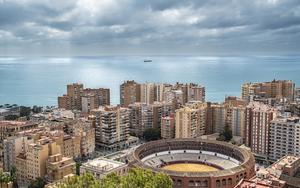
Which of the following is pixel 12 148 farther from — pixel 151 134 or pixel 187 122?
pixel 187 122

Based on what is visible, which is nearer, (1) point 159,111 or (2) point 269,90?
(1) point 159,111

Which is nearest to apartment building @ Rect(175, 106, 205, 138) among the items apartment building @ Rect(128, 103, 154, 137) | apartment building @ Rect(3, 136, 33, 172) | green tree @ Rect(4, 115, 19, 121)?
apartment building @ Rect(128, 103, 154, 137)

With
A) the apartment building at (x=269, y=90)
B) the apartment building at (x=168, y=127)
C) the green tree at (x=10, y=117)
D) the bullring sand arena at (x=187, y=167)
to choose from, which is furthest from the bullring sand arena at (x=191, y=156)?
the green tree at (x=10, y=117)

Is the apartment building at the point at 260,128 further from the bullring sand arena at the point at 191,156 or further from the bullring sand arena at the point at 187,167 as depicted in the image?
the bullring sand arena at the point at 187,167

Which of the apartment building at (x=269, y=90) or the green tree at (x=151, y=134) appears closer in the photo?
the green tree at (x=151, y=134)

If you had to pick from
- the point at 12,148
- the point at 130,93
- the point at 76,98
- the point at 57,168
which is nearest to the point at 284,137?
the point at 57,168

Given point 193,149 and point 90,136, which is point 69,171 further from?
point 193,149
